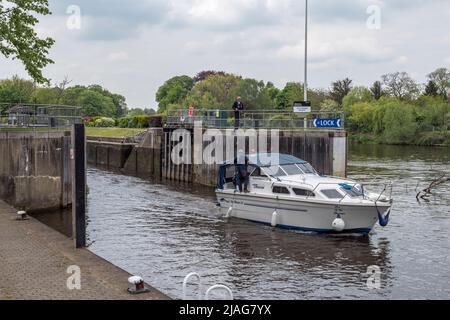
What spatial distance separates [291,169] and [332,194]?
3395mm

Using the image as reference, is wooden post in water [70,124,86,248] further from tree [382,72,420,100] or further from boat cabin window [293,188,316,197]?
tree [382,72,420,100]

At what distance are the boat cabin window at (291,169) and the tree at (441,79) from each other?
4073 inches

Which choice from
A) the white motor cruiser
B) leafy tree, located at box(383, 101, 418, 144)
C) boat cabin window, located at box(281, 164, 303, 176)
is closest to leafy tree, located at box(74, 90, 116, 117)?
leafy tree, located at box(383, 101, 418, 144)

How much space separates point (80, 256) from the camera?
49.7 ft

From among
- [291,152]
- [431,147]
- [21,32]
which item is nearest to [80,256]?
[21,32]

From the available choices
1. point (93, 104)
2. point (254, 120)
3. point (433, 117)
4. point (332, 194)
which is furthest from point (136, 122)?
point (93, 104)


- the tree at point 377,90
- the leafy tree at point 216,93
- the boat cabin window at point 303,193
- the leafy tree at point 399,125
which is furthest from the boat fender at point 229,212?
the tree at point 377,90

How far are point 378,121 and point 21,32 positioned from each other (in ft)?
279

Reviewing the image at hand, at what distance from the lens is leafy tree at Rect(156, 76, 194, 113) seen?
520 feet

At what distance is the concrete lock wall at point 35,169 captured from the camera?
25.8m

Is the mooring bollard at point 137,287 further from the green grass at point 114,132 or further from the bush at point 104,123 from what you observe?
the bush at point 104,123

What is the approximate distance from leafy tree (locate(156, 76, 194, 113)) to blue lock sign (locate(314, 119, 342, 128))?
121m

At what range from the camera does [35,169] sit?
85.5ft
